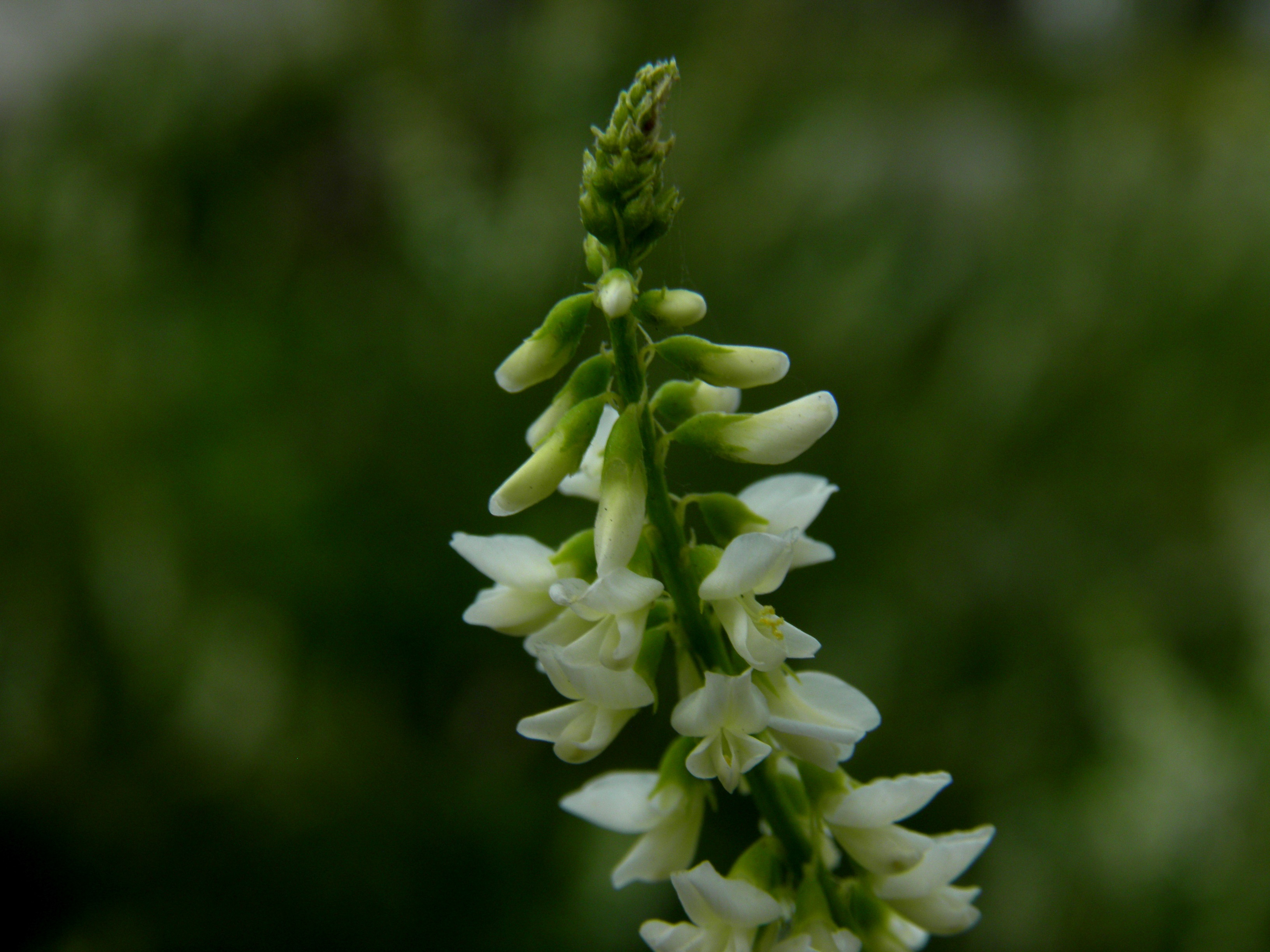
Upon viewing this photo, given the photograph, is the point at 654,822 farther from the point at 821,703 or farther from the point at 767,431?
the point at 767,431

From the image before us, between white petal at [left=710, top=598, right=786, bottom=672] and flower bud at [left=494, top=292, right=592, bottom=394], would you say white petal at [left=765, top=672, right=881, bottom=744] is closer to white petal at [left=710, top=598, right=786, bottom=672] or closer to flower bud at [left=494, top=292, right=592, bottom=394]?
white petal at [left=710, top=598, right=786, bottom=672]

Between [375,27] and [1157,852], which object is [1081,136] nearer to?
[375,27]

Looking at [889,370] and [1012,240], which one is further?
[1012,240]

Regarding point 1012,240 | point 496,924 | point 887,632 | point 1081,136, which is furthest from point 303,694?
point 1081,136

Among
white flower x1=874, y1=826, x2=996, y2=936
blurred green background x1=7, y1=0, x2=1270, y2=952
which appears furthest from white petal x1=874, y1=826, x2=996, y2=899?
blurred green background x1=7, y1=0, x2=1270, y2=952

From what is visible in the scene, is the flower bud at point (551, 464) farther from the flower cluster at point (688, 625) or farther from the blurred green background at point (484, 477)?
the blurred green background at point (484, 477)

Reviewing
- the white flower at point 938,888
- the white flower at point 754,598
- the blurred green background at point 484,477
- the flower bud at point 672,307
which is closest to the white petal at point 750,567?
the white flower at point 754,598
